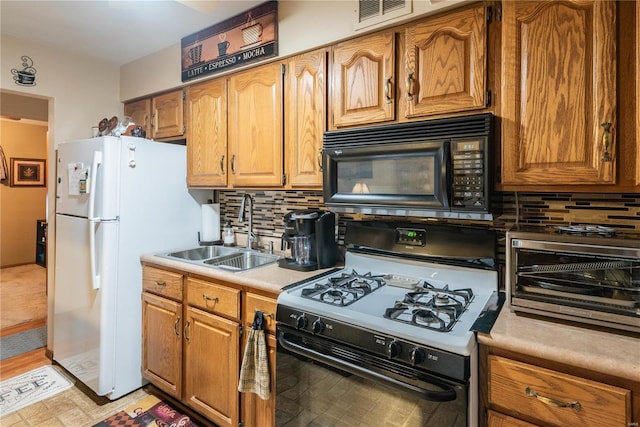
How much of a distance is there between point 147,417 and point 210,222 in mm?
1275

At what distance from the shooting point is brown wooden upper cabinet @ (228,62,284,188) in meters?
1.99

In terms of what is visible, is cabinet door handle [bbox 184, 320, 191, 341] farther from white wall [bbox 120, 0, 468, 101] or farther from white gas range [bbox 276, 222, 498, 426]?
white wall [bbox 120, 0, 468, 101]

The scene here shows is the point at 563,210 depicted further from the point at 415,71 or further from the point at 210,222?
the point at 210,222

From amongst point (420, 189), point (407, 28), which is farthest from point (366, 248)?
point (407, 28)

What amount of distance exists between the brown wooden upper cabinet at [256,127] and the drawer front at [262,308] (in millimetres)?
659

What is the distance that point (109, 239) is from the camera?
2.13m

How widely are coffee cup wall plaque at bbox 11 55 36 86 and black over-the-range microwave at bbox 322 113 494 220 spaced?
2.27m

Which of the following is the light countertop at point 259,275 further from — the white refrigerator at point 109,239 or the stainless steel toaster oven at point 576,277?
the stainless steel toaster oven at point 576,277

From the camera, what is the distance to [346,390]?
1.27 m

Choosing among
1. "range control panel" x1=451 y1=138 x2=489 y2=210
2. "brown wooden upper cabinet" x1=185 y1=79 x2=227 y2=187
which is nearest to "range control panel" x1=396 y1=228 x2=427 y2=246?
"range control panel" x1=451 y1=138 x2=489 y2=210

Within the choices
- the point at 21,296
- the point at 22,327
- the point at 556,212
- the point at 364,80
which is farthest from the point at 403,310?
the point at 21,296

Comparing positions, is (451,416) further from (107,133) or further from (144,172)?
(107,133)

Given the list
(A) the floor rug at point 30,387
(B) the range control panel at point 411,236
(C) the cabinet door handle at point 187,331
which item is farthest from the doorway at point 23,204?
(B) the range control panel at point 411,236

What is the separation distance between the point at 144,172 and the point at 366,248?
1.52 meters
